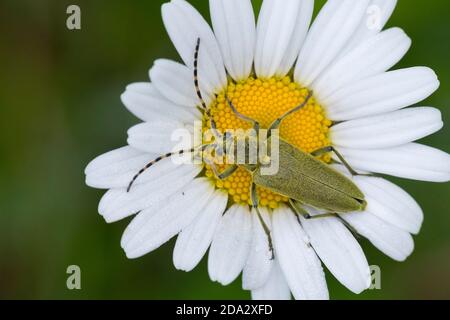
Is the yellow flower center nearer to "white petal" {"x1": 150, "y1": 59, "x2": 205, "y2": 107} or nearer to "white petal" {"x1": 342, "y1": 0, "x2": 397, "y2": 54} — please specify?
"white petal" {"x1": 150, "y1": 59, "x2": 205, "y2": 107}

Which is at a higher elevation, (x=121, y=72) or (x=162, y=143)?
(x=121, y=72)

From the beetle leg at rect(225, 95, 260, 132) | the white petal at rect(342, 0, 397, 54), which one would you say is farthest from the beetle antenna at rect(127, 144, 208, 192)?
the white petal at rect(342, 0, 397, 54)

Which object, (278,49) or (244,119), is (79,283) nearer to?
(244,119)

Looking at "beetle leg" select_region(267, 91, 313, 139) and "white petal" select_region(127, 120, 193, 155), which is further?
"beetle leg" select_region(267, 91, 313, 139)

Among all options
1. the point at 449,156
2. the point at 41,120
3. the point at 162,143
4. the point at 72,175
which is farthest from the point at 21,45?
the point at 449,156
